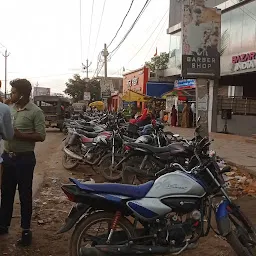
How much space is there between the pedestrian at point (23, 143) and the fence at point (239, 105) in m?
15.8

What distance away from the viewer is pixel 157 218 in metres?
3.38

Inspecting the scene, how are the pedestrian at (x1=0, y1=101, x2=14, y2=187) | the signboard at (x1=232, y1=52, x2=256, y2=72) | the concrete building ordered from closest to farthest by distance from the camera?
the pedestrian at (x1=0, y1=101, x2=14, y2=187)
the signboard at (x1=232, y1=52, x2=256, y2=72)
the concrete building

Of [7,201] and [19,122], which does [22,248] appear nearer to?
[7,201]

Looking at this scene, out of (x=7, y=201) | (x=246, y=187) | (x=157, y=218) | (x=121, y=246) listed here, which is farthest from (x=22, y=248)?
(x=246, y=187)

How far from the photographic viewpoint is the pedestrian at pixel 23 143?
4066 mm

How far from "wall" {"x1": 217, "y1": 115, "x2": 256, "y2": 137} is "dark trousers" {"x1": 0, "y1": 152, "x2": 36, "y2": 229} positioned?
50.2 feet

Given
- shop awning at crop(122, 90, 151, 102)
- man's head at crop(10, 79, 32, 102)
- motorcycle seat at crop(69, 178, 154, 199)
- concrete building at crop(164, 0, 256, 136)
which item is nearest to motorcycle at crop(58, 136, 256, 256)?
motorcycle seat at crop(69, 178, 154, 199)

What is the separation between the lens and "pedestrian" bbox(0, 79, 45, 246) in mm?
4066

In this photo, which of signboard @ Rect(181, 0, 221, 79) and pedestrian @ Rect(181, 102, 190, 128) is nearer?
signboard @ Rect(181, 0, 221, 79)

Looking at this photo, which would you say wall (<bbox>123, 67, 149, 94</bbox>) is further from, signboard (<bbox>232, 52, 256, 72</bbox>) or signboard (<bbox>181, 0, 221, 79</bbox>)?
signboard (<bbox>181, 0, 221, 79</bbox>)

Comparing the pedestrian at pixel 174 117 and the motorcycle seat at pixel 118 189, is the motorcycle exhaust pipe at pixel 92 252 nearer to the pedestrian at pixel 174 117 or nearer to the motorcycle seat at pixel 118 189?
the motorcycle seat at pixel 118 189

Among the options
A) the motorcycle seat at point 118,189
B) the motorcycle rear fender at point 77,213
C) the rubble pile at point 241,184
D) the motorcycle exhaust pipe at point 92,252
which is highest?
the motorcycle seat at point 118,189

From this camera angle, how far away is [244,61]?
56.7 feet

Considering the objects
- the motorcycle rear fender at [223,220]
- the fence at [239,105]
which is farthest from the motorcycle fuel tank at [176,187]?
the fence at [239,105]
